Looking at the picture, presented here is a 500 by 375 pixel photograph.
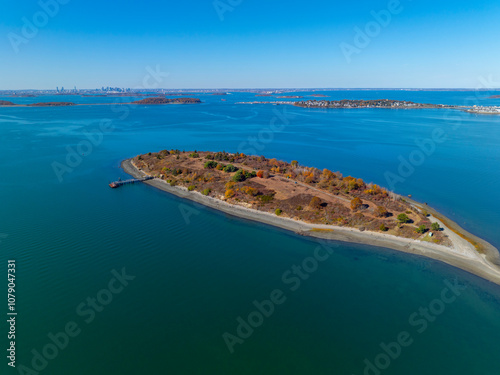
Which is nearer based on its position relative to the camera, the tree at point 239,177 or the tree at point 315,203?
the tree at point 315,203

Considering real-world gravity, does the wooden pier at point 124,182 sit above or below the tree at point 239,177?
below

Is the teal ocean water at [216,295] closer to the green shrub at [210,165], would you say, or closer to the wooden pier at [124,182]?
the wooden pier at [124,182]

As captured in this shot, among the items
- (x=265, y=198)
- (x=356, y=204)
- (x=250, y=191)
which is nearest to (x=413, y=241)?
(x=356, y=204)

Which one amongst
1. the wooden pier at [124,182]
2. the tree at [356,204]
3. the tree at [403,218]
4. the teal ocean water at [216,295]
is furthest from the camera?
the wooden pier at [124,182]

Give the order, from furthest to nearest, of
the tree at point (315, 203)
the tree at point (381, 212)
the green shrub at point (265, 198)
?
the green shrub at point (265, 198)
the tree at point (315, 203)
the tree at point (381, 212)

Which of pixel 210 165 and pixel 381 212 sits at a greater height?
pixel 210 165

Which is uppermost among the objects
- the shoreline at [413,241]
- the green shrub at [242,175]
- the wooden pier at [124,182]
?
the green shrub at [242,175]

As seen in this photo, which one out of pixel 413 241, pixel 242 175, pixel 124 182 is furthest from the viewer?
pixel 124 182

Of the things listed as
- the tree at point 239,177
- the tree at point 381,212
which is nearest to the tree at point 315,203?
the tree at point 381,212

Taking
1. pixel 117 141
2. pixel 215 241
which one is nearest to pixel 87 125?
pixel 117 141

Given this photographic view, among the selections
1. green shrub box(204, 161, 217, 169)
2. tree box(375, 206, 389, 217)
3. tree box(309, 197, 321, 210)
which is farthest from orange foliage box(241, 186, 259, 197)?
tree box(375, 206, 389, 217)

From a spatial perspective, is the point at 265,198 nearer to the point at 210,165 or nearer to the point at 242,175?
the point at 242,175
